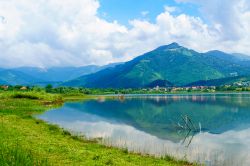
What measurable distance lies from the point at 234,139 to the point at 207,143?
6877 millimetres

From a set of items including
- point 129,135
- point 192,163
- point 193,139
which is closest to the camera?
point 192,163

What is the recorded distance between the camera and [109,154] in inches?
1308

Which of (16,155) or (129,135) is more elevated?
(16,155)

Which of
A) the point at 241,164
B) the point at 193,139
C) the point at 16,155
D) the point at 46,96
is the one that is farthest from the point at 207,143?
the point at 46,96

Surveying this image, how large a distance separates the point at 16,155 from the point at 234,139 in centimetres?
4014

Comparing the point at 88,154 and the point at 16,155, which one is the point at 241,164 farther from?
the point at 16,155

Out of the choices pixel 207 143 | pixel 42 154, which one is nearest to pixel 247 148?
pixel 207 143

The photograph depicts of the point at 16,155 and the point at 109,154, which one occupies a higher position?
the point at 16,155

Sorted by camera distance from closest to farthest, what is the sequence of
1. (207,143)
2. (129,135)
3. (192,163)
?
(192,163), (207,143), (129,135)

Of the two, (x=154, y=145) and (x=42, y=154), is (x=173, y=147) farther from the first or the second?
(x=42, y=154)

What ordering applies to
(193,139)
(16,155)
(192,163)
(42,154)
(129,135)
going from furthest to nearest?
(129,135), (193,139), (192,163), (42,154), (16,155)

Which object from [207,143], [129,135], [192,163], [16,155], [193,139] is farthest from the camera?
[129,135]

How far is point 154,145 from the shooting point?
43562 mm

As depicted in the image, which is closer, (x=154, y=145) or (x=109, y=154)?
(x=109, y=154)
